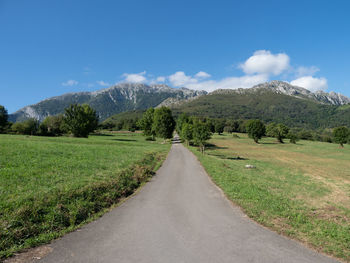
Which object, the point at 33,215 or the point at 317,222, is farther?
the point at 317,222

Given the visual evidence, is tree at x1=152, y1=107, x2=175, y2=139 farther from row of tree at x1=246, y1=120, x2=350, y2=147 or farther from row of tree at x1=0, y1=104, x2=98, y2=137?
row of tree at x1=246, y1=120, x2=350, y2=147

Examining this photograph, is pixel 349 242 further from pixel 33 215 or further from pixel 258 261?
pixel 33 215

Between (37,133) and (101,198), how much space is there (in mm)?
97254

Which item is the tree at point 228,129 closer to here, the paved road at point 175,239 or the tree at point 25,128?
the tree at point 25,128

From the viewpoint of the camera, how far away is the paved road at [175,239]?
584 cm

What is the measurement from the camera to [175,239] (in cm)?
681

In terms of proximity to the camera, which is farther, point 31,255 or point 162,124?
point 162,124

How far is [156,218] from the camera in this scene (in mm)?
8609

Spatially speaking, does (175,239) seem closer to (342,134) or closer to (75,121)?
(75,121)

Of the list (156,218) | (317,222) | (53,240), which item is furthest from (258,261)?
(53,240)

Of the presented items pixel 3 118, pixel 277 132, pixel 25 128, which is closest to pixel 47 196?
pixel 25 128

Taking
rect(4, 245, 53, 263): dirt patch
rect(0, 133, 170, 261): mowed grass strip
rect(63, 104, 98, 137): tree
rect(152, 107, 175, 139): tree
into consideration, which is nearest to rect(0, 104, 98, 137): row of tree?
rect(63, 104, 98, 137): tree

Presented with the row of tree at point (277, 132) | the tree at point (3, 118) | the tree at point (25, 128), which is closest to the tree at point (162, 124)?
the row of tree at point (277, 132)

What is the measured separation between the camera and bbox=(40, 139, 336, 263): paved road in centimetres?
584
